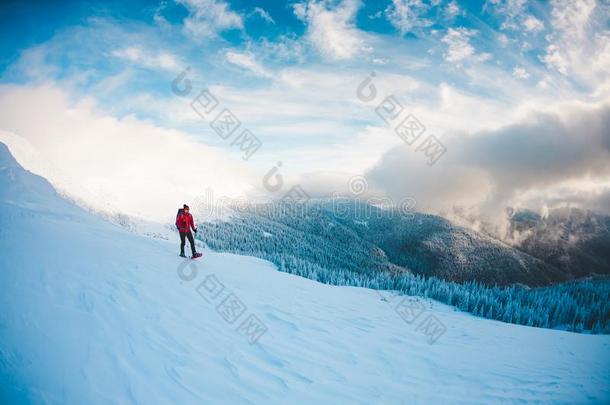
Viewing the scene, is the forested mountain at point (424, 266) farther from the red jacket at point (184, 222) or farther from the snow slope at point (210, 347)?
the red jacket at point (184, 222)

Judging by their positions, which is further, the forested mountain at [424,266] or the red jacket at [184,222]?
the forested mountain at [424,266]

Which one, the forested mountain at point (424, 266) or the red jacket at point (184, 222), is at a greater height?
the red jacket at point (184, 222)

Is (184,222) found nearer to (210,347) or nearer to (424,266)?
(210,347)

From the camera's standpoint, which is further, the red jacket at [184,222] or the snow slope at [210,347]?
the red jacket at [184,222]

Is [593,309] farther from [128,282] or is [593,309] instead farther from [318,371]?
[128,282]

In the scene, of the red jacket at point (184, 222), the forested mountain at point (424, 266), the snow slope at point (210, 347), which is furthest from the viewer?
the forested mountain at point (424, 266)

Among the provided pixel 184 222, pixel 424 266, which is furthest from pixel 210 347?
pixel 424 266

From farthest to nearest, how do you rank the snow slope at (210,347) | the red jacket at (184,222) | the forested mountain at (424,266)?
the forested mountain at (424,266) → the red jacket at (184,222) → the snow slope at (210,347)

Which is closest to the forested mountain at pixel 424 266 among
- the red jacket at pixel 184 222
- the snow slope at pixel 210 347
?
the snow slope at pixel 210 347
